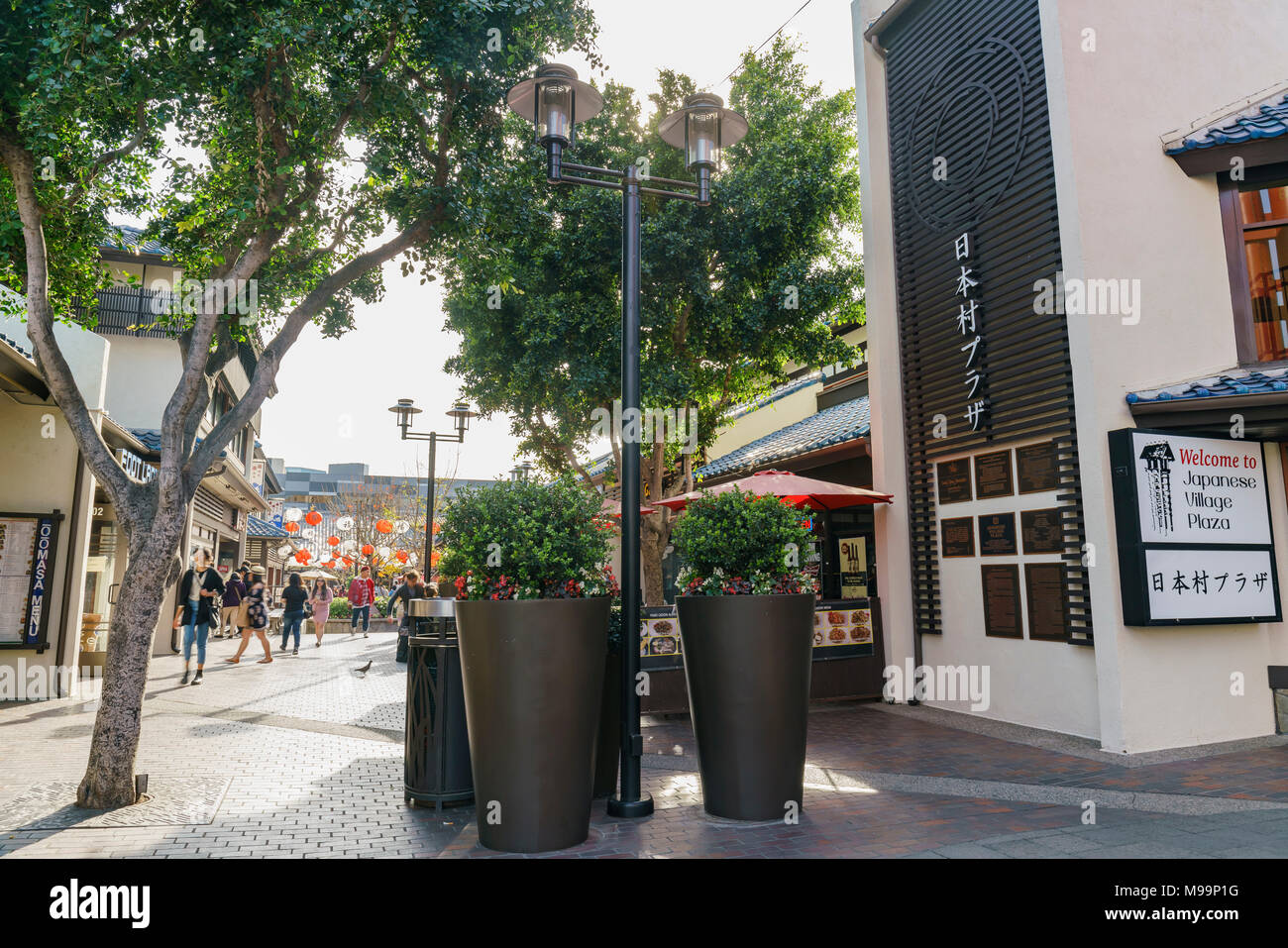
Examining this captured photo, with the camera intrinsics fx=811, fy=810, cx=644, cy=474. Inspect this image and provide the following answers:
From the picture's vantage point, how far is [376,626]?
26.2 metres

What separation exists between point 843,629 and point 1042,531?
8.51ft

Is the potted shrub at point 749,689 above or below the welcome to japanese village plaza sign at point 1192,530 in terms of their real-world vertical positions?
below

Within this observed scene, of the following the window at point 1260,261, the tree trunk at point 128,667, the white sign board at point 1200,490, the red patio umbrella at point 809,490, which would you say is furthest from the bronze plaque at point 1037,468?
the tree trunk at point 128,667

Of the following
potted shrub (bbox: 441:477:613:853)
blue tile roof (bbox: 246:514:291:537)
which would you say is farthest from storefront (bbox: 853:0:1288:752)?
blue tile roof (bbox: 246:514:291:537)

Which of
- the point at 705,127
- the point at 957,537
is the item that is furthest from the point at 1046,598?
the point at 705,127

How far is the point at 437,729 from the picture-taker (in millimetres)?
5426

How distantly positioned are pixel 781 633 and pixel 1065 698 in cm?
423

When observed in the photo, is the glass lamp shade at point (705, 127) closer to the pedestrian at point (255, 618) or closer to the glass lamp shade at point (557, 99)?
the glass lamp shade at point (557, 99)

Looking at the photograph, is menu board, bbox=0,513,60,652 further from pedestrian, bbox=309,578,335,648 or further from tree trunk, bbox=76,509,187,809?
pedestrian, bbox=309,578,335,648

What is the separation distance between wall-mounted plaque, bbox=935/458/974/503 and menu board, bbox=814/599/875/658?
1598 mm

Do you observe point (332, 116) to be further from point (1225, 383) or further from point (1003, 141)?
point (1225, 383)

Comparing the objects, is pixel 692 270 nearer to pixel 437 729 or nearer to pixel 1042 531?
pixel 1042 531

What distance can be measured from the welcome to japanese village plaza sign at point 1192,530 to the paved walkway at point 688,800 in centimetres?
125

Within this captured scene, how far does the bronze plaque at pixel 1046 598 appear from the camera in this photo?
304 inches
